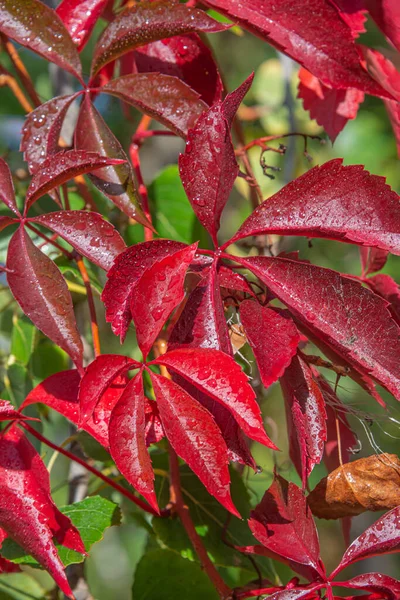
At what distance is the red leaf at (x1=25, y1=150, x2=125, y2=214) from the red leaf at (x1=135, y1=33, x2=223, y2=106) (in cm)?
20

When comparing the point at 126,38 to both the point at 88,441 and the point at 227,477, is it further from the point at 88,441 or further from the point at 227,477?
the point at 88,441

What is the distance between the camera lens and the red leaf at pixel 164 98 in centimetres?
62

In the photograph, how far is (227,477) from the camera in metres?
0.51

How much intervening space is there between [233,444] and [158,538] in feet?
1.02

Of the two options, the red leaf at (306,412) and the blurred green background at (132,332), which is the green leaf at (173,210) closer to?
the blurred green background at (132,332)

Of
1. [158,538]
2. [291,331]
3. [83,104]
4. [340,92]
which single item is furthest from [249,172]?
[158,538]

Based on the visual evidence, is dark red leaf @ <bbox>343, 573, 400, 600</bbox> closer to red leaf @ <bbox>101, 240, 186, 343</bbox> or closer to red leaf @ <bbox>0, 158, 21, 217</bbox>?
red leaf @ <bbox>101, 240, 186, 343</bbox>

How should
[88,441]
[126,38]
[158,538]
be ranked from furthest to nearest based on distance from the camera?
[88,441]
[158,538]
[126,38]

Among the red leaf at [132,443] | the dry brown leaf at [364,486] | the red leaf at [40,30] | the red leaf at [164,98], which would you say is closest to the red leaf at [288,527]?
the dry brown leaf at [364,486]

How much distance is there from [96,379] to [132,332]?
77 cm

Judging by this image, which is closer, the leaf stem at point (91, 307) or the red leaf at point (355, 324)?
the red leaf at point (355, 324)

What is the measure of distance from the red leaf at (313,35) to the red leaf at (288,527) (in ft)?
1.24

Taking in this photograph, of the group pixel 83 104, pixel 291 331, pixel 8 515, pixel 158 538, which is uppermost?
pixel 83 104

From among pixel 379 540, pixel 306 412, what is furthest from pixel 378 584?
pixel 306 412
